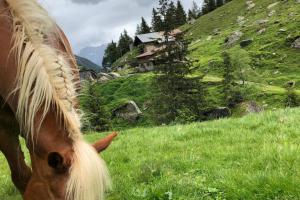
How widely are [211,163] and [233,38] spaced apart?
114 m

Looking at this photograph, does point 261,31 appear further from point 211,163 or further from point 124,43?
point 211,163

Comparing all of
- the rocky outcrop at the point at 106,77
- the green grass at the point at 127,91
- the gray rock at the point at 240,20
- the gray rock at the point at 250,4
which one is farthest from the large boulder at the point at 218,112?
the gray rock at the point at 250,4

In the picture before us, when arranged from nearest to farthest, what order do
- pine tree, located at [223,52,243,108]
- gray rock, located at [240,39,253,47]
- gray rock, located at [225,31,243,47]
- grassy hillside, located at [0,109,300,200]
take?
1. grassy hillside, located at [0,109,300,200]
2. pine tree, located at [223,52,243,108]
3. gray rock, located at [240,39,253,47]
4. gray rock, located at [225,31,243,47]

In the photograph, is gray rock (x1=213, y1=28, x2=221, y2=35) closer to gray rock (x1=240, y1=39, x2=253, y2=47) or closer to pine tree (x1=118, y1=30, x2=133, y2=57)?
gray rock (x1=240, y1=39, x2=253, y2=47)

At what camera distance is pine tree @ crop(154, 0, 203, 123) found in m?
58.2

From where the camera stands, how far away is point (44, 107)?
4586mm

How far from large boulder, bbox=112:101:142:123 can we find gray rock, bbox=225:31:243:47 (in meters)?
49.0

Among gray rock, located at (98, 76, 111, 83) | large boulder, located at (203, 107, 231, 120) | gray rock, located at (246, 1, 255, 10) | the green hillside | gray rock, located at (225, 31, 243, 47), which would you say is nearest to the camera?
large boulder, located at (203, 107, 231, 120)

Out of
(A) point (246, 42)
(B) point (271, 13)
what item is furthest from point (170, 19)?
(B) point (271, 13)

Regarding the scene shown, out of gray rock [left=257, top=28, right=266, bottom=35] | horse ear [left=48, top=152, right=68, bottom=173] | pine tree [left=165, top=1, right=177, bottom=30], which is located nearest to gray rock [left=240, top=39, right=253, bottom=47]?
gray rock [left=257, top=28, right=266, bottom=35]

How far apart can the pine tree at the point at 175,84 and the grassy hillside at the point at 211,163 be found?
143 ft

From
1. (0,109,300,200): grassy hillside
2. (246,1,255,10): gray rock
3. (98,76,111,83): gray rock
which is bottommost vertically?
(0,109,300,200): grassy hillside

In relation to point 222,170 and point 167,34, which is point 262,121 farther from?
point 167,34

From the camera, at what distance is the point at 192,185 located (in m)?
7.16
